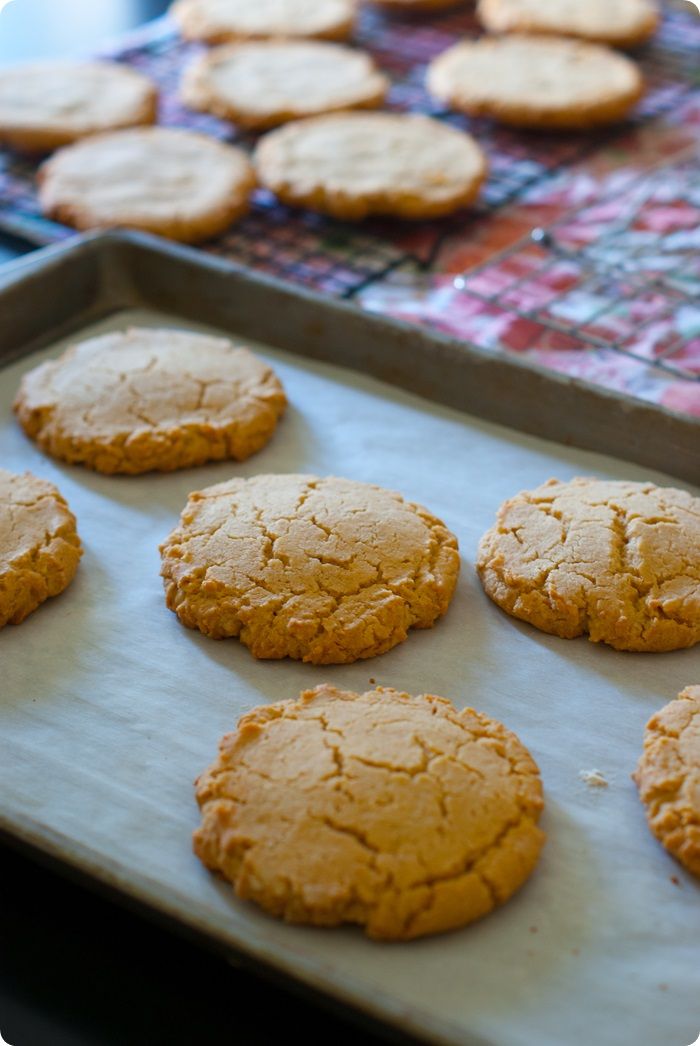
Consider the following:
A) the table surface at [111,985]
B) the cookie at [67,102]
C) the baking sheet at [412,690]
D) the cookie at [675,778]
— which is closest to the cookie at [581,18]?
the cookie at [67,102]

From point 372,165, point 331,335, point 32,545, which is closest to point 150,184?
point 372,165

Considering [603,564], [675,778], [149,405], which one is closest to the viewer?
[675,778]

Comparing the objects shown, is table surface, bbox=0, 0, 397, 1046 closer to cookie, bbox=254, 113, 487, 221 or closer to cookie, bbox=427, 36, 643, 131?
cookie, bbox=254, 113, 487, 221

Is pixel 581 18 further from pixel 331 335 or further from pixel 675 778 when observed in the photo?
pixel 675 778

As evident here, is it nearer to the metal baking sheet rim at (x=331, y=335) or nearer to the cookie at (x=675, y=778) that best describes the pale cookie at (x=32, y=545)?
the metal baking sheet rim at (x=331, y=335)

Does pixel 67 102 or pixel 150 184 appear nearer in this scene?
pixel 150 184

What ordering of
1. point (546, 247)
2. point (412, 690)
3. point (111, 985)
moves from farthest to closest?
point (546, 247) → point (412, 690) → point (111, 985)

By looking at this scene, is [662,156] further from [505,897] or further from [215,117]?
[505,897]
